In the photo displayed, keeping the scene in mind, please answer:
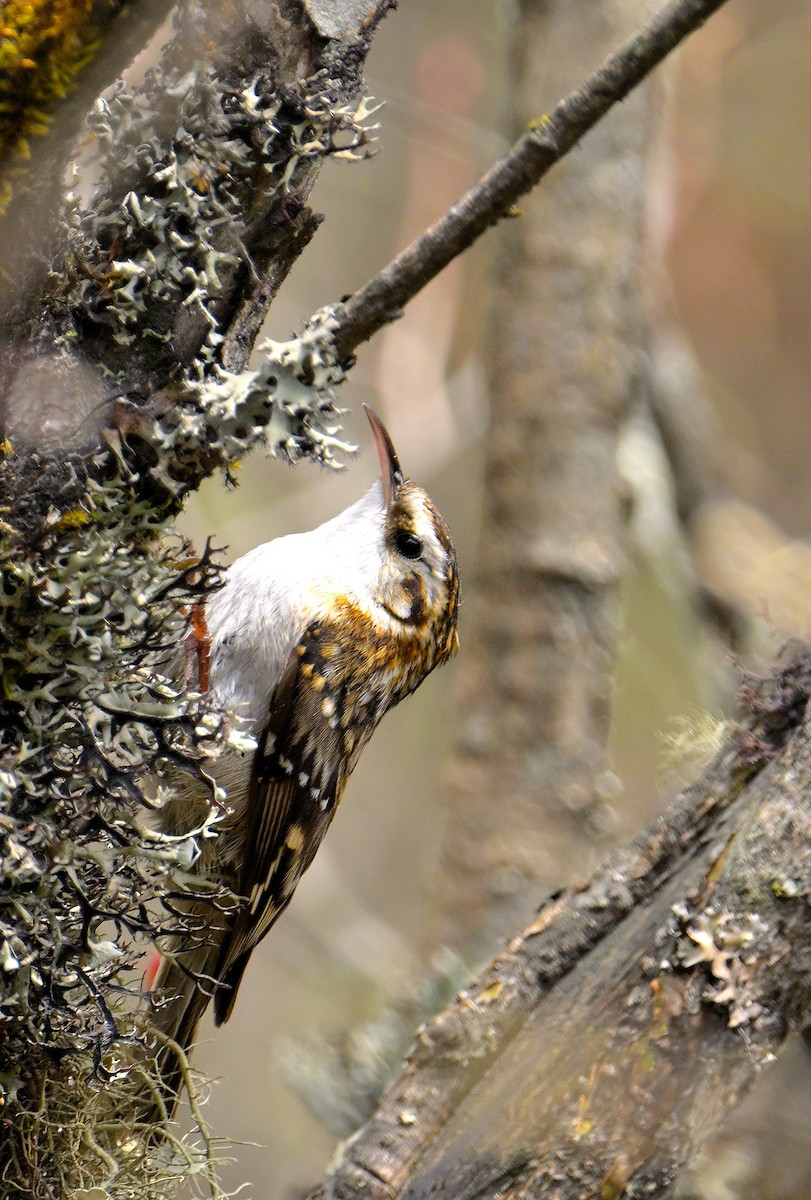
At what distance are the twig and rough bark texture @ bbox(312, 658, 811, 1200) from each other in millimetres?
1176

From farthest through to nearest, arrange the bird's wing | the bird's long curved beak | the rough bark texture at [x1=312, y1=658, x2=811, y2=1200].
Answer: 1. the bird's long curved beak
2. the bird's wing
3. the rough bark texture at [x1=312, y1=658, x2=811, y2=1200]

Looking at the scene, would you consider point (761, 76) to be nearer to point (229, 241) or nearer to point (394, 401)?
point (394, 401)

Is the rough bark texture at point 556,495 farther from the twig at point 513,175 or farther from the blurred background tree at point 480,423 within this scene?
the twig at point 513,175

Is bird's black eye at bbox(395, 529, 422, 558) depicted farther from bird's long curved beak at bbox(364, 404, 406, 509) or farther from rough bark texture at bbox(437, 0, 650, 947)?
rough bark texture at bbox(437, 0, 650, 947)

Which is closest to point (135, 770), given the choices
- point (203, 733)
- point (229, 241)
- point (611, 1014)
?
point (203, 733)

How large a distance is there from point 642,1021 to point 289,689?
1.25 metres

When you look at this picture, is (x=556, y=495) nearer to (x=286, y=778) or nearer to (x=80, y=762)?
(x=286, y=778)

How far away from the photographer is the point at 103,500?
1.73 meters

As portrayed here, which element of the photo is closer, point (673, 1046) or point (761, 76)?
point (673, 1046)

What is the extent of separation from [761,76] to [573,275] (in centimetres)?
506

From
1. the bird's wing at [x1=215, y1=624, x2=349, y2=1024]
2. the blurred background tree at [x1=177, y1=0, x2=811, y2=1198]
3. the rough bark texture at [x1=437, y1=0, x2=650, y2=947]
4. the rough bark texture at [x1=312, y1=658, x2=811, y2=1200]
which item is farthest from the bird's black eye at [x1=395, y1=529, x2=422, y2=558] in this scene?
the rough bark texture at [x1=437, y1=0, x2=650, y2=947]

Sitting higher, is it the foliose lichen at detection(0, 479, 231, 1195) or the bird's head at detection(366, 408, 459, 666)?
the bird's head at detection(366, 408, 459, 666)

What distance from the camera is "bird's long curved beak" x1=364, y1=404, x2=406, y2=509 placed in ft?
10.6

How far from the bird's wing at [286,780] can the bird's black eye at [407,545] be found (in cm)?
39
